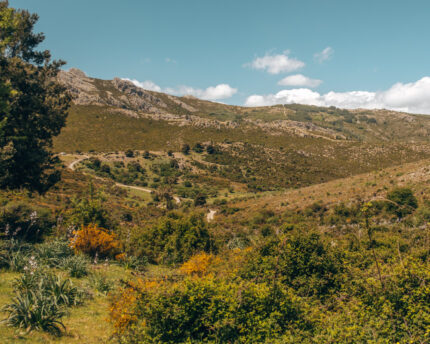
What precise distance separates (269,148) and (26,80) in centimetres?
9982

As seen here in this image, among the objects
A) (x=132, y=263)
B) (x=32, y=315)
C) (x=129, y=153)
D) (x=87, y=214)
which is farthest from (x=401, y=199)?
(x=129, y=153)

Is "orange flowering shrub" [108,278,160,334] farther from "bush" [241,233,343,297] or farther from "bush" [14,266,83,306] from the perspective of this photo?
"bush" [241,233,343,297]

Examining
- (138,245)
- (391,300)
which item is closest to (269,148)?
(138,245)

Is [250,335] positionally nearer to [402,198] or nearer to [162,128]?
[402,198]

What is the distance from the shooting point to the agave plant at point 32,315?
6.13 metres

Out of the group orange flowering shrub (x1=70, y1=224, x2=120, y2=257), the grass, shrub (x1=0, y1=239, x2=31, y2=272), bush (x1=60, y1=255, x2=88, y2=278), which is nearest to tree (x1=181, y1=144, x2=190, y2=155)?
orange flowering shrub (x1=70, y1=224, x2=120, y2=257)

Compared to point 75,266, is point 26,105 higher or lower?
higher

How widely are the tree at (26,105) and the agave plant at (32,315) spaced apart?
9632 millimetres

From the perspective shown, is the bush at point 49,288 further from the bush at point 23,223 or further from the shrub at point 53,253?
the bush at point 23,223

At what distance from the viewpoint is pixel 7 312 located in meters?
6.55

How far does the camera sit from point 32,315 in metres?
6.28

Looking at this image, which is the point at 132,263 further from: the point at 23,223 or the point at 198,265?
the point at 23,223

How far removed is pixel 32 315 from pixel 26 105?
13.8 m

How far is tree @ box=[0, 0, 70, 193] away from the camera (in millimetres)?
14234
